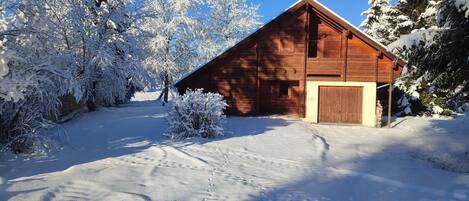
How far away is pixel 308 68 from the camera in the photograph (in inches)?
808

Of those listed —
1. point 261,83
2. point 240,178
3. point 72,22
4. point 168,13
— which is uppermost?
point 168,13

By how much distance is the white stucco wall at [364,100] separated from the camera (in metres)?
20.1

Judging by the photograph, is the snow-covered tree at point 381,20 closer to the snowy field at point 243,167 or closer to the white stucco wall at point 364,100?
the white stucco wall at point 364,100

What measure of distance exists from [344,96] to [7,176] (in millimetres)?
16050

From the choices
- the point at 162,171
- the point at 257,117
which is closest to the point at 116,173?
the point at 162,171

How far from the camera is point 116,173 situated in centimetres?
866

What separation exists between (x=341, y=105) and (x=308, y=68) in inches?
98.8

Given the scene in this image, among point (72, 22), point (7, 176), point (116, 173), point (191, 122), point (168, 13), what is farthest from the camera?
point (168, 13)

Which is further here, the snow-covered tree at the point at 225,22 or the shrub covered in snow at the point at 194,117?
the snow-covered tree at the point at 225,22

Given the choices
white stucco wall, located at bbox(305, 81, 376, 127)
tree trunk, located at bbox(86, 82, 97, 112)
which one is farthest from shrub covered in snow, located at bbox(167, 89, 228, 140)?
tree trunk, located at bbox(86, 82, 97, 112)

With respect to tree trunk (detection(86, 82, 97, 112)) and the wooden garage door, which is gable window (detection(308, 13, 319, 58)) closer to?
the wooden garage door

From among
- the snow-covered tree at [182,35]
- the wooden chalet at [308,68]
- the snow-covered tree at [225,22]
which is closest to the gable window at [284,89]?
the wooden chalet at [308,68]

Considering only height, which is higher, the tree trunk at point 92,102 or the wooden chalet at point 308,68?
the wooden chalet at point 308,68

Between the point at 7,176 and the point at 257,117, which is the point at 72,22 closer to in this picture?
the point at 257,117
